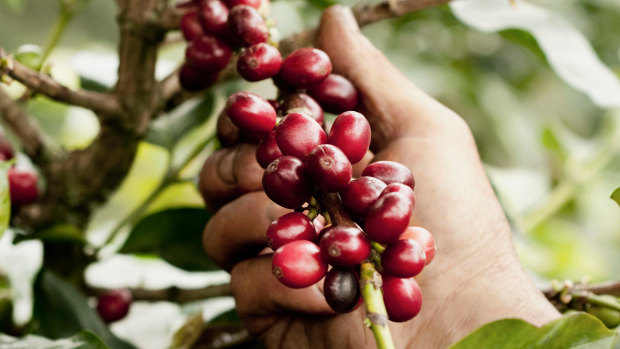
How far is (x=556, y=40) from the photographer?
3.24 feet

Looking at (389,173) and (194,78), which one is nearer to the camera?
(389,173)

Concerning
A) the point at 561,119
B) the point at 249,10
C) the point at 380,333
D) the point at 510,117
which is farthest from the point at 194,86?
the point at 561,119

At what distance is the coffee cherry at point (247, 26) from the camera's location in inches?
27.2

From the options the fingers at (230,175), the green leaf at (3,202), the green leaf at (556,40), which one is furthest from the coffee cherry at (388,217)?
the green leaf at (556,40)

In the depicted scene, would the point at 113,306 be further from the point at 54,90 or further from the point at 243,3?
the point at 243,3

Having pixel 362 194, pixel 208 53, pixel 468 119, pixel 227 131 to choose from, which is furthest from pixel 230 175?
pixel 468 119

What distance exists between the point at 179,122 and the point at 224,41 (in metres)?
0.47

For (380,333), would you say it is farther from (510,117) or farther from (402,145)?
(510,117)

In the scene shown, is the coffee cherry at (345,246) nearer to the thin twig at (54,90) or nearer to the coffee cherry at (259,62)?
the coffee cherry at (259,62)

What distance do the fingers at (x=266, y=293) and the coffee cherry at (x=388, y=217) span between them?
280 millimetres

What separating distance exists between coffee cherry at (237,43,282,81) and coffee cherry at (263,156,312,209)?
18 centimetres

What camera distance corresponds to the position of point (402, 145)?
82cm

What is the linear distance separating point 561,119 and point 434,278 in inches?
112

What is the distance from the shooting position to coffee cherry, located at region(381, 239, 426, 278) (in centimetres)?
45
